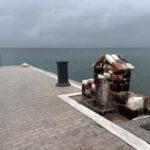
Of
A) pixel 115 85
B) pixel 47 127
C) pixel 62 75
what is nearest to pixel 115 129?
pixel 47 127

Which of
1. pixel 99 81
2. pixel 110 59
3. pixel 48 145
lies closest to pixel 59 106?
pixel 99 81

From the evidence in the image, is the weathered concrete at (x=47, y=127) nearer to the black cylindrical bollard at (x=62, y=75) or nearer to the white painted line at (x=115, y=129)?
the white painted line at (x=115, y=129)

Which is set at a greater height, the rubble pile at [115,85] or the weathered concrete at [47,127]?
the rubble pile at [115,85]

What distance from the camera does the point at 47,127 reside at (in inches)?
258

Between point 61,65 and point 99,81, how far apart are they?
168 inches

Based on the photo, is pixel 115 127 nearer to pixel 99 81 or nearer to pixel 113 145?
pixel 113 145

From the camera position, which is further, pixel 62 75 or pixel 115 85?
pixel 62 75

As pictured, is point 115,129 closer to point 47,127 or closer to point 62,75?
point 47,127

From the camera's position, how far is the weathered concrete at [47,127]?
5570 mm

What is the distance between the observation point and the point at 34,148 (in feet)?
18.0

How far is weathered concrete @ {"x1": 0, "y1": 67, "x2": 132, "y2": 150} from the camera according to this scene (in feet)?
18.3

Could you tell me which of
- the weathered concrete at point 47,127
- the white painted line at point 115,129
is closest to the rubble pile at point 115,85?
the white painted line at point 115,129

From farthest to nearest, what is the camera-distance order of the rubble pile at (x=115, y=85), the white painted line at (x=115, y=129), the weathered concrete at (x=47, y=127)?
the rubble pile at (x=115, y=85) < the weathered concrete at (x=47, y=127) < the white painted line at (x=115, y=129)

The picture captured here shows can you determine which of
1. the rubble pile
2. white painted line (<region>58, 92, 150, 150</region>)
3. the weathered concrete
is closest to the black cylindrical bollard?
the weathered concrete
